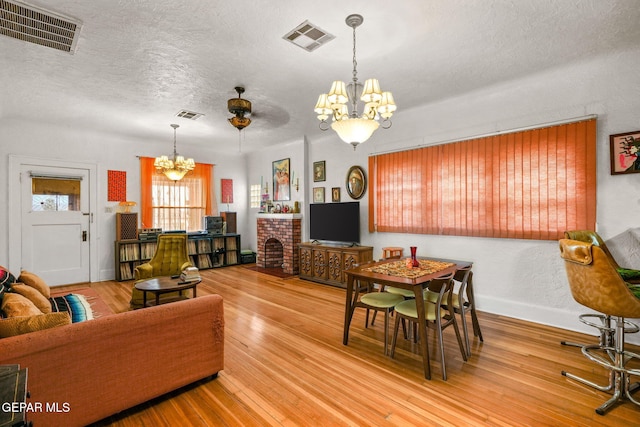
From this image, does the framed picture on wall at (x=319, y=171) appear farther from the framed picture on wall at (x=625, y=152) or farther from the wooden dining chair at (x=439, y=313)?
the framed picture on wall at (x=625, y=152)

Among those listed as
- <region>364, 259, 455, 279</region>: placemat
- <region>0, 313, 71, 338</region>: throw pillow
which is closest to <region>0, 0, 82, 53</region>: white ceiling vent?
<region>0, 313, 71, 338</region>: throw pillow

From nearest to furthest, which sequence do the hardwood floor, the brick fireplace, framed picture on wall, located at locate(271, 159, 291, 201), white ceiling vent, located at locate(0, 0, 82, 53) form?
1. the hardwood floor
2. white ceiling vent, located at locate(0, 0, 82, 53)
3. the brick fireplace
4. framed picture on wall, located at locate(271, 159, 291, 201)

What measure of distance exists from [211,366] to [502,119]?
13.4 feet

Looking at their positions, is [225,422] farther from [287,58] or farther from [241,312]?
[287,58]

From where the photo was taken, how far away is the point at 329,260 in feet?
17.6

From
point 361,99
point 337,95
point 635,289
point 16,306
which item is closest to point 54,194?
point 16,306

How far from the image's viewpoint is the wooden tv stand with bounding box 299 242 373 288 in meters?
5.02

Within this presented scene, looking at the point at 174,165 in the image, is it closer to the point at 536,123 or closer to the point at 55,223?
the point at 55,223

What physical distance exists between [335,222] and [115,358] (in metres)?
4.00

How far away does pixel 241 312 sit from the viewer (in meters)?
3.96

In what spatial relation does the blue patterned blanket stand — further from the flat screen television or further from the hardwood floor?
the flat screen television

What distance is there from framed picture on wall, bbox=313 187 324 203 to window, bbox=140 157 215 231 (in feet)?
8.88

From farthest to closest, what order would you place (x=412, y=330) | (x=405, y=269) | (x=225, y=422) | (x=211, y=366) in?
(x=412, y=330) < (x=405, y=269) < (x=211, y=366) < (x=225, y=422)

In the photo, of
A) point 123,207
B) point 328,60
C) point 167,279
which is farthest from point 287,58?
point 123,207
